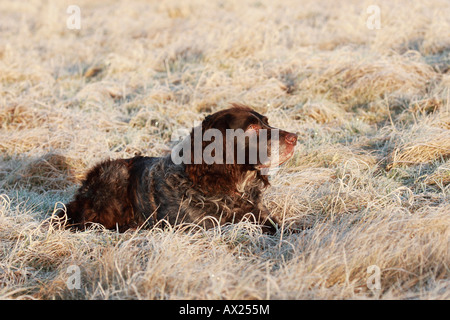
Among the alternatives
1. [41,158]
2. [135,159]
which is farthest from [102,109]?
[135,159]

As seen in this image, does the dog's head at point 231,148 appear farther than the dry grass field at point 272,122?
Yes

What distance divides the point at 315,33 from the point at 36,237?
19.6 ft

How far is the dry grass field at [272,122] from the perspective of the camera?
2604 mm

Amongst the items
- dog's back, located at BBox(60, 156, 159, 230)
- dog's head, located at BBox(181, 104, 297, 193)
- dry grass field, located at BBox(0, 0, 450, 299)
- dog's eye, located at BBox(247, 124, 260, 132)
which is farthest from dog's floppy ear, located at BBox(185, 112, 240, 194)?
dog's back, located at BBox(60, 156, 159, 230)

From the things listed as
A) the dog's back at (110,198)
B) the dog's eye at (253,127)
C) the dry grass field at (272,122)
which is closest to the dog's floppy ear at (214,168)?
the dog's eye at (253,127)

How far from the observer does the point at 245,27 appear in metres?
A: 7.89

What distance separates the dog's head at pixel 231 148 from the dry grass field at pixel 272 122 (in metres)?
0.38

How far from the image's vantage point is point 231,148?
3.22 metres

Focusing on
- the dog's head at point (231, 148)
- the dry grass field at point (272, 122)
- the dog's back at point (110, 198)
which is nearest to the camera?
the dry grass field at point (272, 122)

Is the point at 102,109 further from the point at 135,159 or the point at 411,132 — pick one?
the point at 411,132

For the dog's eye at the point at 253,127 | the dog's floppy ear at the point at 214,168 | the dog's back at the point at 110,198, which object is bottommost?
the dog's back at the point at 110,198

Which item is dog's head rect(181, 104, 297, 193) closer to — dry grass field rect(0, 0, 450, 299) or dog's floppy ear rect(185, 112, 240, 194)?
dog's floppy ear rect(185, 112, 240, 194)

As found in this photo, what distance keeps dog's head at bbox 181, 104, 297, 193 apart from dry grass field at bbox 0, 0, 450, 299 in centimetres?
38

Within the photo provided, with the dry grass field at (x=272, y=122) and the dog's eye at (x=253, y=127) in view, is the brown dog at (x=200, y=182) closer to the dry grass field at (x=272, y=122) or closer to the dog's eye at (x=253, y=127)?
the dog's eye at (x=253, y=127)
